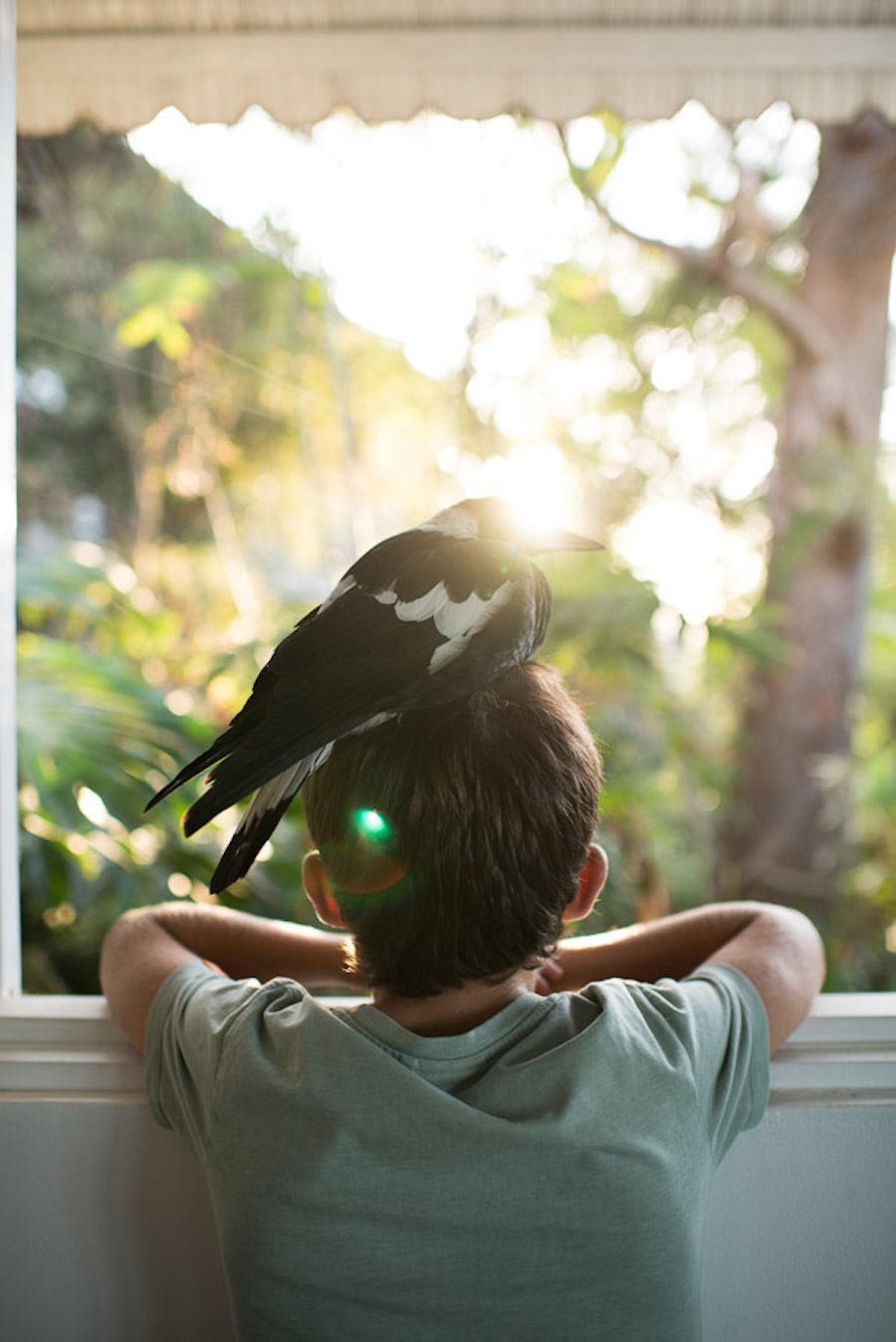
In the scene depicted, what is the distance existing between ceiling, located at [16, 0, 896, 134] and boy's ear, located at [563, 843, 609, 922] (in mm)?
1099

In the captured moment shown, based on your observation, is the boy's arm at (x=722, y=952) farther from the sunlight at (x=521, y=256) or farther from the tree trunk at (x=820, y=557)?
the tree trunk at (x=820, y=557)

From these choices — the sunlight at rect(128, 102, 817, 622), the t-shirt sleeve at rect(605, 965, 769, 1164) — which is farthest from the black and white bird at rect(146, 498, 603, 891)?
the sunlight at rect(128, 102, 817, 622)

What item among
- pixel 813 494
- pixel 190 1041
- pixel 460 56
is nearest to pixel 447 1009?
pixel 190 1041

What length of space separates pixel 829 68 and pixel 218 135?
200 cm

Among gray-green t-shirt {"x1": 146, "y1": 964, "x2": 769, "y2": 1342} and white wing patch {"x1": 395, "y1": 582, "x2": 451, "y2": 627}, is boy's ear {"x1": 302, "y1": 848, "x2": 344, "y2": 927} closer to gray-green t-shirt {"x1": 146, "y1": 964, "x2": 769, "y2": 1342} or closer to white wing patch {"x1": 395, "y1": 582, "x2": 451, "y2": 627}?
gray-green t-shirt {"x1": 146, "y1": 964, "x2": 769, "y2": 1342}

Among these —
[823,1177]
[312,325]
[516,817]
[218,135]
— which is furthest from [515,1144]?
[312,325]

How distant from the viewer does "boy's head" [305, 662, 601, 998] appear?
2.16 feet

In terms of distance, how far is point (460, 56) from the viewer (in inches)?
51.1

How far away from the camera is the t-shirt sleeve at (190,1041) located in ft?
2.22

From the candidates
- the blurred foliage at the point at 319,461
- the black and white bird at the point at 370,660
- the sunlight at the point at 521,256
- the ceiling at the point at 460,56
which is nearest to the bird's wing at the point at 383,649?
the black and white bird at the point at 370,660

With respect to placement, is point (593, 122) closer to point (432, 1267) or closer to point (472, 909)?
point (472, 909)

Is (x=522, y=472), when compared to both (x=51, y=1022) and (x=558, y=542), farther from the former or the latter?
(x=51, y=1022)

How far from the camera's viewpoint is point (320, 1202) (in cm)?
60

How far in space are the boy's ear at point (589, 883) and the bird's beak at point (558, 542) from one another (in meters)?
0.34
